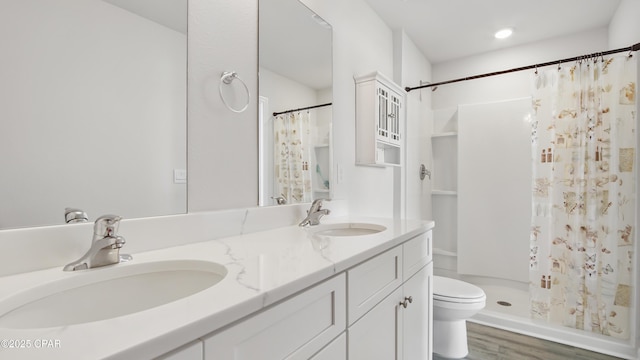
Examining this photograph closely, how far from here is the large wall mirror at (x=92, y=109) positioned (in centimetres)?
71

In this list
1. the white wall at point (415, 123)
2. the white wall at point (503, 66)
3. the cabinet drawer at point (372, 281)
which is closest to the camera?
the cabinet drawer at point (372, 281)

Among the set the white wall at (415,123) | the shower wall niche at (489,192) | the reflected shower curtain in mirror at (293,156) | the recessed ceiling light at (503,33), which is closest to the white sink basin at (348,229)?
the reflected shower curtain in mirror at (293,156)

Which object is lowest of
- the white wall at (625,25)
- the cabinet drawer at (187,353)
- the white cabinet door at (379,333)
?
the white cabinet door at (379,333)

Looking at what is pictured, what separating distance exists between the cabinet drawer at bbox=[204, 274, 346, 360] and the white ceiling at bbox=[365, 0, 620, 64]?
84.4 inches

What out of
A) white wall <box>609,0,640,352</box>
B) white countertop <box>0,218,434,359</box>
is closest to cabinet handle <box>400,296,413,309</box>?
white countertop <box>0,218,434,359</box>

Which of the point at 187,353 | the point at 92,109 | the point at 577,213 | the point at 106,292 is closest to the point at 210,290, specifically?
the point at 187,353

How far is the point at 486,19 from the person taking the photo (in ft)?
8.07

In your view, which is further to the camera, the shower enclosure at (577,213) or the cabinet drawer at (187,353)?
the shower enclosure at (577,213)

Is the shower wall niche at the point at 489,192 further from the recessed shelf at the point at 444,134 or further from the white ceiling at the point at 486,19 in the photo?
the white ceiling at the point at 486,19

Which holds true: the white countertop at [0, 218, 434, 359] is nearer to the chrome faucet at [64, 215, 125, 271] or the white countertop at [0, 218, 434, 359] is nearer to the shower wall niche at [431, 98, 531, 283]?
the chrome faucet at [64, 215, 125, 271]

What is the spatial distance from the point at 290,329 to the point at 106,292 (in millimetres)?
428

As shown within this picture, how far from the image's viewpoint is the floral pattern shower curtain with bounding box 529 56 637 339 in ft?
6.43

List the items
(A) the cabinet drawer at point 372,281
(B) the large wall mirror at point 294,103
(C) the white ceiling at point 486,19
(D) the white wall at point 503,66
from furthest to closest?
(D) the white wall at point 503,66 → (C) the white ceiling at point 486,19 → (B) the large wall mirror at point 294,103 → (A) the cabinet drawer at point 372,281

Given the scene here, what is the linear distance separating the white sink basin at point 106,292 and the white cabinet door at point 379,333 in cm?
44
